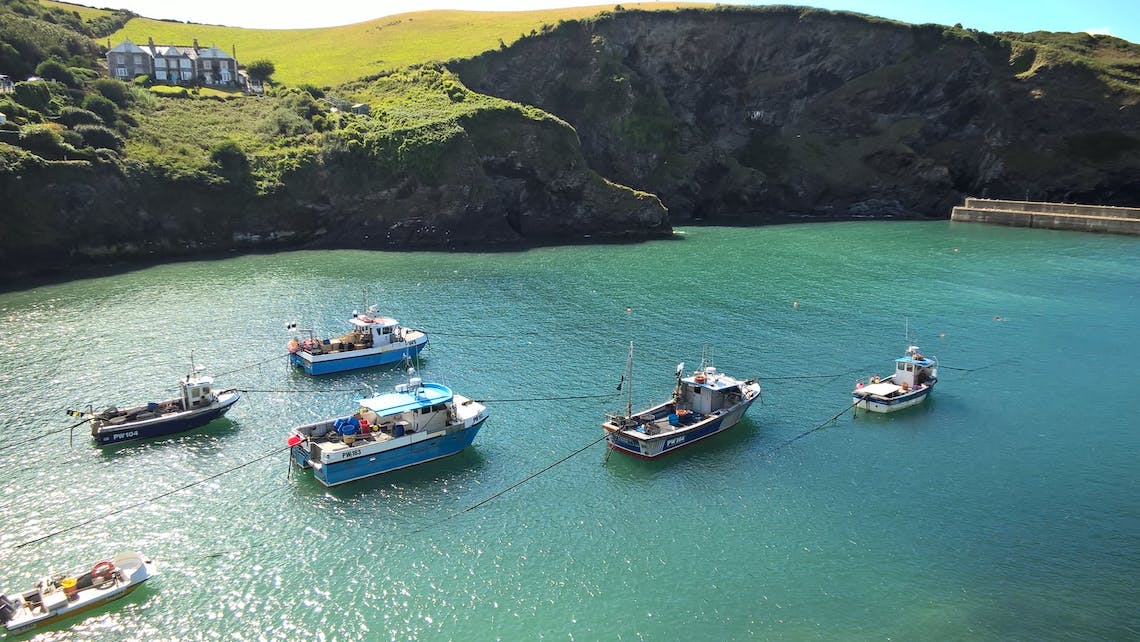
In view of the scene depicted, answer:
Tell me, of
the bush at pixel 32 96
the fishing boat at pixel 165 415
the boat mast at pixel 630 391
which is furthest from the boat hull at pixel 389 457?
the bush at pixel 32 96

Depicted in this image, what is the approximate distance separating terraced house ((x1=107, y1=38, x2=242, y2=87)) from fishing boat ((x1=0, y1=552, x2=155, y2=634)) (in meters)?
138

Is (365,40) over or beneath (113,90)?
over

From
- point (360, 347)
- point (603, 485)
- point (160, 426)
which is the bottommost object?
point (603, 485)

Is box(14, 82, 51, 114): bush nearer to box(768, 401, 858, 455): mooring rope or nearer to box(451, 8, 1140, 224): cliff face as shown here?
box(451, 8, 1140, 224): cliff face

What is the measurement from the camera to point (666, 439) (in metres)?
48.1

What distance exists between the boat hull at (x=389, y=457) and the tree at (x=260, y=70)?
13322cm

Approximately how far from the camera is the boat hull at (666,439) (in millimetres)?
47562

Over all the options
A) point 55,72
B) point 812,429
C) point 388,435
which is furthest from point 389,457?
point 55,72

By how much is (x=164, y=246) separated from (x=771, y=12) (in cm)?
14086

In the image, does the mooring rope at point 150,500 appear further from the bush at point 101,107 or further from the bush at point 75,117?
the bush at point 101,107

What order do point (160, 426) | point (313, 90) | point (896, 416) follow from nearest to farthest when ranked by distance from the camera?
point (160, 426), point (896, 416), point (313, 90)

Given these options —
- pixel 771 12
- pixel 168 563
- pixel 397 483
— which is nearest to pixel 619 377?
pixel 397 483

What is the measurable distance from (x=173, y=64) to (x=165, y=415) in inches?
4907

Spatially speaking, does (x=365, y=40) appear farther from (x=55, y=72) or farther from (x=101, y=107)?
(x=101, y=107)
